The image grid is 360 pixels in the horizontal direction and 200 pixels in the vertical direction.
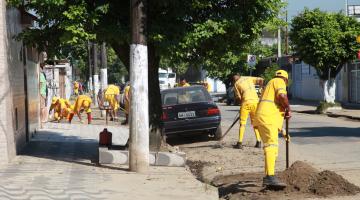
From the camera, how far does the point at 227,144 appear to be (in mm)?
14633

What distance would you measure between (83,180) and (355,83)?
26.3 metres

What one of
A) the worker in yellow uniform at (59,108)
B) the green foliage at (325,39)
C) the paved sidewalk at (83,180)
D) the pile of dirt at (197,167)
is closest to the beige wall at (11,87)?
the paved sidewalk at (83,180)

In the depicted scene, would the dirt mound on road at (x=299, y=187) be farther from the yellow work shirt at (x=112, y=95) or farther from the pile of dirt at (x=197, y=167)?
the yellow work shirt at (x=112, y=95)

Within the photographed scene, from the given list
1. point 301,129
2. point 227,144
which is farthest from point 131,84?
point 301,129

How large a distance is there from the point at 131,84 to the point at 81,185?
2112mm

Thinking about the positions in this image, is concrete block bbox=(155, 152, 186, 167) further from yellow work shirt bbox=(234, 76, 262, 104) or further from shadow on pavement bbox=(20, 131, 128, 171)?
yellow work shirt bbox=(234, 76, 262, 104)

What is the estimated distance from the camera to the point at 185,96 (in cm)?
1603

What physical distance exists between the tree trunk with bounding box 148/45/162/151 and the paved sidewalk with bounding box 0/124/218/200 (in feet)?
4.05

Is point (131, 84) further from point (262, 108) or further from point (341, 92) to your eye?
point (341, 92)

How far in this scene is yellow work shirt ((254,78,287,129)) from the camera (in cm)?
820

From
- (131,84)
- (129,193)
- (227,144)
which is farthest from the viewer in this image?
(227,144)

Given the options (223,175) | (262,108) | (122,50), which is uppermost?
(122,50)

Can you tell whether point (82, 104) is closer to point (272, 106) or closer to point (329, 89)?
point (329, 89)

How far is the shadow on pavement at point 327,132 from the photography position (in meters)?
16.0
